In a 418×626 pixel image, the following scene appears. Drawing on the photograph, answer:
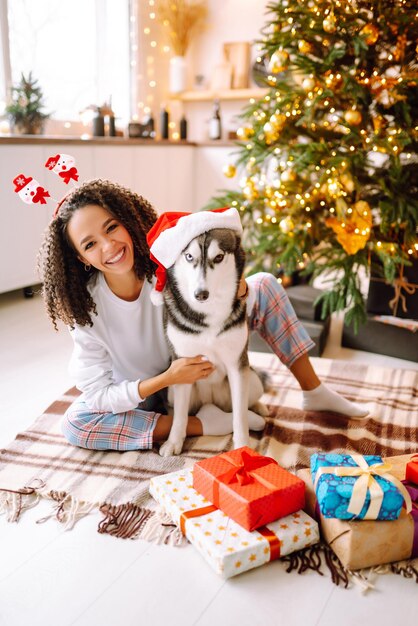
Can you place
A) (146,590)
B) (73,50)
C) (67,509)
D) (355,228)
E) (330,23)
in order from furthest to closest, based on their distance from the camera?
(73,50) → (355,228) → (330,23) → (67,509) → (146,590)

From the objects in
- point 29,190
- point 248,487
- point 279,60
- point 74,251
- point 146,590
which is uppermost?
point 279,60

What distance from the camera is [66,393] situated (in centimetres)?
200

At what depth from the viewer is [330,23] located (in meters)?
2.10

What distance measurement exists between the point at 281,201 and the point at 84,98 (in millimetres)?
2450

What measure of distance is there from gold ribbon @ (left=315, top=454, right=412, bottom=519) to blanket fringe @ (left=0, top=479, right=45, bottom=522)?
72 centimetres

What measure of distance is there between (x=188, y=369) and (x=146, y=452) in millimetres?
300

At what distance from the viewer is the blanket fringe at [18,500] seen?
52.6 inches

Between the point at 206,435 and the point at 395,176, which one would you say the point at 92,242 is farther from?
the point at 395,176

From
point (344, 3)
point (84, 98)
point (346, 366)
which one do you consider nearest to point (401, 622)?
point (346, 366)

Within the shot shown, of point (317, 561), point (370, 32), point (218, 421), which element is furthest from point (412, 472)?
point (370, 32)

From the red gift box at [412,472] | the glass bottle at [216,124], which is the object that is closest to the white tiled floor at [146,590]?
the red gift box at [412,472]

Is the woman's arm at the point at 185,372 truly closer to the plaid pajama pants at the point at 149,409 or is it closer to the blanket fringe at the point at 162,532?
the plaid pajama pants at the point at 149,409

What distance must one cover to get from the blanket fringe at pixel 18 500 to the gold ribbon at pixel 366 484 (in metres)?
0.72

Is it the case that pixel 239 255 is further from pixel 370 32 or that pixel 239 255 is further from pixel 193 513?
pixel 370 32
